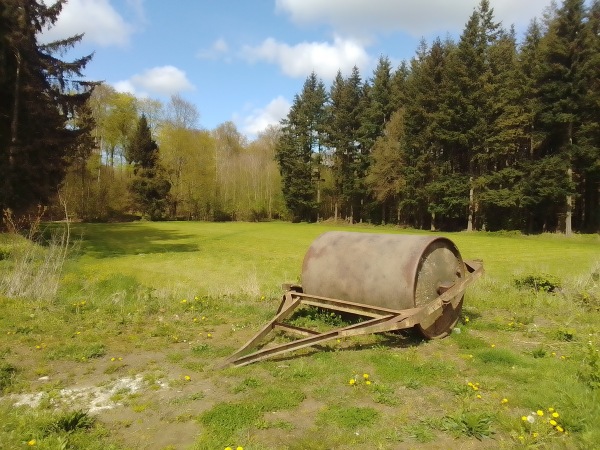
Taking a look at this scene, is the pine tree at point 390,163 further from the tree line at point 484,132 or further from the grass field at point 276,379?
the grass field at point 276,379

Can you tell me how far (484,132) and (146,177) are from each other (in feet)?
138

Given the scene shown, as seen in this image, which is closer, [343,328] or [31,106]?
[343,328]

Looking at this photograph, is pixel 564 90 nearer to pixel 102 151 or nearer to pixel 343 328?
pixel 343 328

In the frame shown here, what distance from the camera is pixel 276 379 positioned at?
4984 mm

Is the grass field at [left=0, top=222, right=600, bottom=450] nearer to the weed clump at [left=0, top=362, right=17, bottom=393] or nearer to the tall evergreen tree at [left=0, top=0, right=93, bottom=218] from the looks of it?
the weed clump at [left=0, top=362, right=17, bottom=393]

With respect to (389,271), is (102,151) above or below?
above

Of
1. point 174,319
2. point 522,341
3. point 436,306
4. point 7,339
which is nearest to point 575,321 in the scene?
point 522,341

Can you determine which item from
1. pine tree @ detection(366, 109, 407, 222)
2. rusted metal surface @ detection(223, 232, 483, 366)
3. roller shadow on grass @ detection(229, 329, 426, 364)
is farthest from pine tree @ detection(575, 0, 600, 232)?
roller shadow on grass @ detection(229, 329, 426, 364)

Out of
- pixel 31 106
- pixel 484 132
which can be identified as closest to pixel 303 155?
pixel 484 132

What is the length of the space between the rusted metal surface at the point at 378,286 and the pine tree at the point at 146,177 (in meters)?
53.4

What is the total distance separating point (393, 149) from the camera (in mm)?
48125

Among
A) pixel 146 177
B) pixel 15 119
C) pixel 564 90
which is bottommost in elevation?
pixel 146 177

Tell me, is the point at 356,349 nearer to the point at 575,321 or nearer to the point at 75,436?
the point at 75,436

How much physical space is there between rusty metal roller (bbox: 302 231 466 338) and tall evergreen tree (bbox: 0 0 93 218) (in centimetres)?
2119
